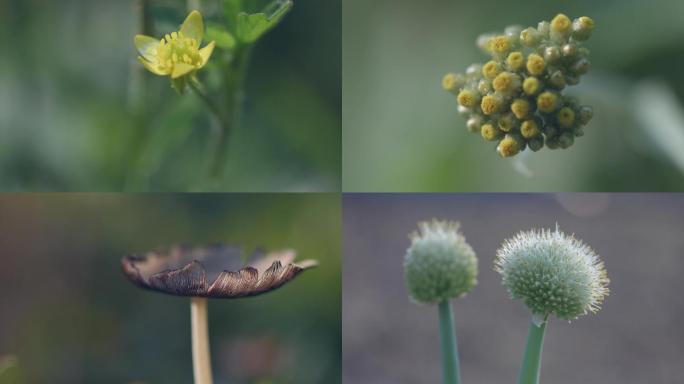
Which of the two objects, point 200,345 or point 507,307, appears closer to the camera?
point 200,345

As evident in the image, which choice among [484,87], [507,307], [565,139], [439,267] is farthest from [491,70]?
[507,307]

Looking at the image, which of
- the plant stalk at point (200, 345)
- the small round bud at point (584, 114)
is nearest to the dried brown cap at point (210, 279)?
the plant stalk at point (200, 345)

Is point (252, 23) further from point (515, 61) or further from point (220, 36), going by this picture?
point (515, 61)

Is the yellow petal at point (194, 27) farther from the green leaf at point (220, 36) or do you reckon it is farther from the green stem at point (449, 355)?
the green stem at point (449, 355)

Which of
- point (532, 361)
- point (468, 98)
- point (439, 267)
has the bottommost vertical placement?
point (532, 361)

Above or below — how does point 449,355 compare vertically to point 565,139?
below

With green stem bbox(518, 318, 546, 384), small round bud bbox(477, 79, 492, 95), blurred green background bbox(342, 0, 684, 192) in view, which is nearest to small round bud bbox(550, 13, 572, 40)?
small round bud bbox(477, 79, 492, 95)

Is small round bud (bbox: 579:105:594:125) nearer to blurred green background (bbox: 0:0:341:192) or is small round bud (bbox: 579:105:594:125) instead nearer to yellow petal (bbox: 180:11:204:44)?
yellow petal (bbox: 180:11:204:44)

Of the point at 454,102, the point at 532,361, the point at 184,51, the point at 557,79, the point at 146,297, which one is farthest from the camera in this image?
the point at 454,102
